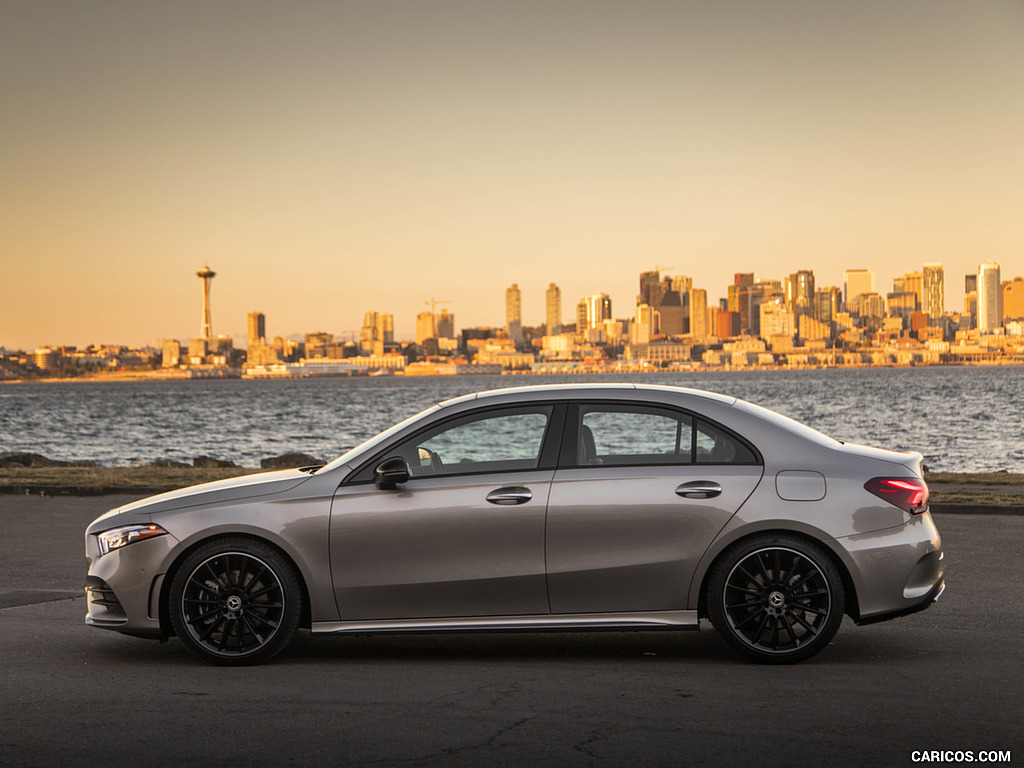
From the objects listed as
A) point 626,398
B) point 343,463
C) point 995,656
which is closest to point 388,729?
point 343,463

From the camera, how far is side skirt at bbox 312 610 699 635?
6496 mm

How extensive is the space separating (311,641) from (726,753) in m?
3.46

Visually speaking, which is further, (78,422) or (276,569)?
(78,422)

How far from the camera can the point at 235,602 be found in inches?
260

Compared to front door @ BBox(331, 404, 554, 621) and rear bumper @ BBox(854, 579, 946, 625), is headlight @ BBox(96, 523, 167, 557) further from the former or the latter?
rear bumper @ BBox(854, 579, 946, 625)

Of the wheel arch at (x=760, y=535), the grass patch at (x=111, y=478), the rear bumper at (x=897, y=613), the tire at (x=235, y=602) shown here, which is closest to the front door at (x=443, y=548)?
the tire at (x=235, y=602)

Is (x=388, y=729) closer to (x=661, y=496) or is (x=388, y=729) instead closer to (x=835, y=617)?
(x=661, y=496)

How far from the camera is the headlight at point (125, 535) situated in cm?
671

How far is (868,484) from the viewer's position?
21.5 feet

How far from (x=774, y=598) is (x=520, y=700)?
1.72 meters

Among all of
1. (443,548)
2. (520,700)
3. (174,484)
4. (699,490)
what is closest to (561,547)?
(443,548)

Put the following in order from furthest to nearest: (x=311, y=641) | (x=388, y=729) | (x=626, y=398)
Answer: (x=311, y=641)
(x=626, y=398)
(x=388, y=729)

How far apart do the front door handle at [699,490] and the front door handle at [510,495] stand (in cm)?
89

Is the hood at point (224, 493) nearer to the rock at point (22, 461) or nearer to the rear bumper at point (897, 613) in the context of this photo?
the rear bumper at point (897, 613)
